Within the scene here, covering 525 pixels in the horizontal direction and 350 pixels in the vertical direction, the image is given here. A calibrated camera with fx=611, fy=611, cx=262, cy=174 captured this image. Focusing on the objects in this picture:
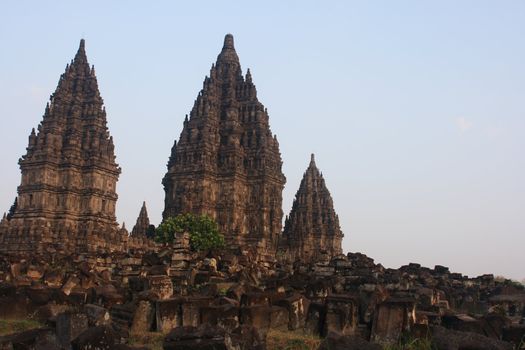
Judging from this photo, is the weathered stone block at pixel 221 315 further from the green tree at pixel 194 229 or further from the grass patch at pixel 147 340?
the green tree at pixel 194 229

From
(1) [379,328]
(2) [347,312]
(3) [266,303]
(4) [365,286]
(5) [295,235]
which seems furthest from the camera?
(5) [295,235]

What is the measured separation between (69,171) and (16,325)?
42.2m

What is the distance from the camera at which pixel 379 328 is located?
8.29 m

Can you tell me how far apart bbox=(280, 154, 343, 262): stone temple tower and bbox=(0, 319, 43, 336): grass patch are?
51.0 metres

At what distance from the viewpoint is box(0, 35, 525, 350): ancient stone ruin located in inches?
316

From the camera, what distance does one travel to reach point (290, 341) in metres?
8.22

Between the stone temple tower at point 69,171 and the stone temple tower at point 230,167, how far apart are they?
22.8 feet

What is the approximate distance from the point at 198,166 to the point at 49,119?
13.4 m

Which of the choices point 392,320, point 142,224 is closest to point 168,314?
point 392,320

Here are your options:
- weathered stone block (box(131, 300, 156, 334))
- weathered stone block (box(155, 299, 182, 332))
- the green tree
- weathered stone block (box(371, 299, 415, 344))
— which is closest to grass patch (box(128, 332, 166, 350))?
weathered stone block (box(155, 299, 182, 332))

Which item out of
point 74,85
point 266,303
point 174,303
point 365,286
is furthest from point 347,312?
point 74,85

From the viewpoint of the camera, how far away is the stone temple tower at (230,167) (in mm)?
55188

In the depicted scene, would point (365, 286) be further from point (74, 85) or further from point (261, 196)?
point (74, 85)

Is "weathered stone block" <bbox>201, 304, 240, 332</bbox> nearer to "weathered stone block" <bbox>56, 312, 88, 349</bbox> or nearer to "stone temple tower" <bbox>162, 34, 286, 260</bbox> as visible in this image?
"weathered stone block" <bbox>56, 312, 88, 349</bbox>
